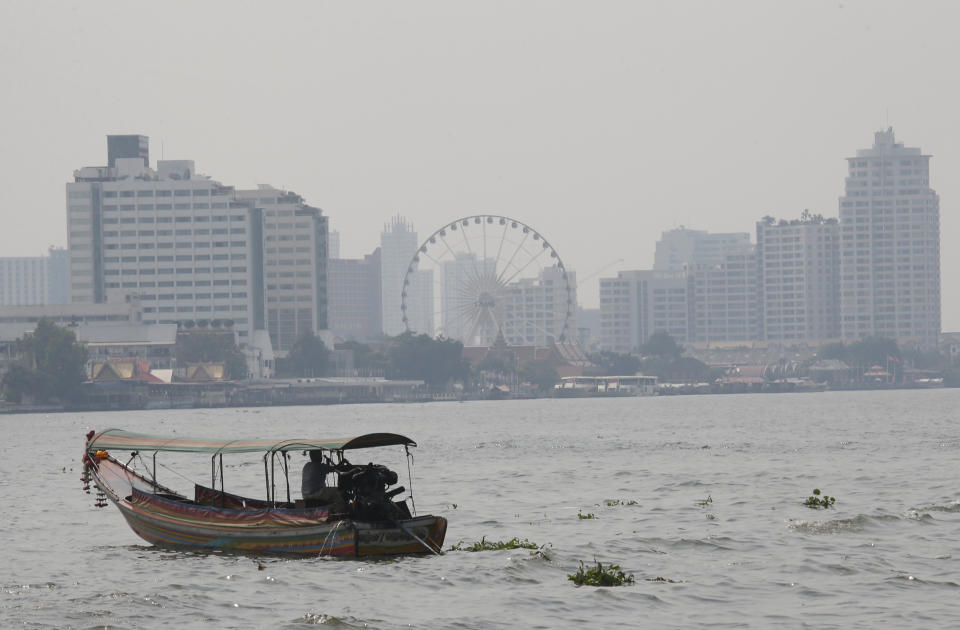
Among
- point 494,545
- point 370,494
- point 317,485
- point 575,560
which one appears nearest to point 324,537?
point 370,494

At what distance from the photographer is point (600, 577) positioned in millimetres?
31953

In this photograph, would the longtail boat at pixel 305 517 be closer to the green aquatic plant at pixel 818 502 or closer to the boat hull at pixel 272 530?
the boat hull at pixel 272 530

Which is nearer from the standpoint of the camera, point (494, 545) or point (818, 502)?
point (494, 545)

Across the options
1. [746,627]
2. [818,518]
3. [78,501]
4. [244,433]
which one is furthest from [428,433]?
[746,627]

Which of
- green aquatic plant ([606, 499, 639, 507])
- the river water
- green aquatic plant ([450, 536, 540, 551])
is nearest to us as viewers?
the river water

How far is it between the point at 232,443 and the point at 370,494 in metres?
4.77

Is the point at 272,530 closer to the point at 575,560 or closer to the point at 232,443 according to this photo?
the point at 232,443

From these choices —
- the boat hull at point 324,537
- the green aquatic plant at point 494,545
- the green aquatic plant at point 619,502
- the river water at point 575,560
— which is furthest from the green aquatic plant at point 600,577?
the green aquatic plant at point 619,502

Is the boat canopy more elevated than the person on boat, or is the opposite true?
the boat canopy

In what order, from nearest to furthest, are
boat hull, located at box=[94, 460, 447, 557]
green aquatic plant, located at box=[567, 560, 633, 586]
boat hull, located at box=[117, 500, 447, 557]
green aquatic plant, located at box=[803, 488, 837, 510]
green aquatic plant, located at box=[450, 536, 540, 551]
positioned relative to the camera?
green aquatic plant, located at box=[567, 560, 633, 586] → boat hull, located at box=[117, 500, 447, 557] → boat hull, located at box=[94, 460, 447, 557] → green aquatic plant, located at box=[450, 536, 540, 551] → green aquatic plant, located at box=[803, 488, 837, 510]

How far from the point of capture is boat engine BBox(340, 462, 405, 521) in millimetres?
34594

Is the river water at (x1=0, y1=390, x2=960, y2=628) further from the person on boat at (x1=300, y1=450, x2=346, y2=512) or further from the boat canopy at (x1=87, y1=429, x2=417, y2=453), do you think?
the boat canopy at (x1=87, y1=429, x2=417, y2=453)

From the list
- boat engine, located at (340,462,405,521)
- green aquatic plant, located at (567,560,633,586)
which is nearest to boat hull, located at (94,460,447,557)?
boat engine, located at (340,462,405,521)

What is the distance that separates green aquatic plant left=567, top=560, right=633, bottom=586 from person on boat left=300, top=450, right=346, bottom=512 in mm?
5666
